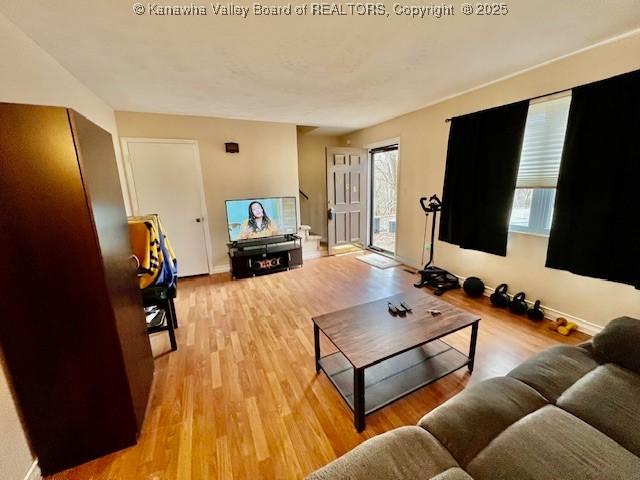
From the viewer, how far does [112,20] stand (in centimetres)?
159

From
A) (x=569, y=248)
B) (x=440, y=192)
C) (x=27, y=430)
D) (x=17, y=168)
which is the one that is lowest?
(x=27, y=430)

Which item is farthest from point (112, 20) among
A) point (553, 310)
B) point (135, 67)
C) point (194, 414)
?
point (553, 310)

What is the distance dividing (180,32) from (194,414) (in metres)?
2.43

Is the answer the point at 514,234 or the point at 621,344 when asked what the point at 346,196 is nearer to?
the point at 514,234

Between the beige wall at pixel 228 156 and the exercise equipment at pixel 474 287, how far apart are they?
2.98m

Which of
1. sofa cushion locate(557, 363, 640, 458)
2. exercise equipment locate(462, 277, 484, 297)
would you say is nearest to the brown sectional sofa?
sofa cushion locate(557, 363, 640, 458)

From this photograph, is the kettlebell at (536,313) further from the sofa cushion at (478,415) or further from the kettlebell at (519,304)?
the sofa cushion at (478,415)

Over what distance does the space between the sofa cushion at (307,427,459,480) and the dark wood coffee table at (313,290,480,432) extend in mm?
456

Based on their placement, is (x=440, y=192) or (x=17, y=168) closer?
(x=17, y=168)

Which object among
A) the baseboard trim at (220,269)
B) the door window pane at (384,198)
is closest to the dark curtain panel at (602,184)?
the door window pane at (384,198)

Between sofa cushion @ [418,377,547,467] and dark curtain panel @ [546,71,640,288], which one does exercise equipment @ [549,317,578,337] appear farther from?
sofa cushion @ [418,377,547,467]

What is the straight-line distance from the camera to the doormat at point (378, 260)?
14.3ft

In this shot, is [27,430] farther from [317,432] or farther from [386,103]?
[386,103]

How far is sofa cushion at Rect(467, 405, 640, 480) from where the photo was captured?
0.84m
